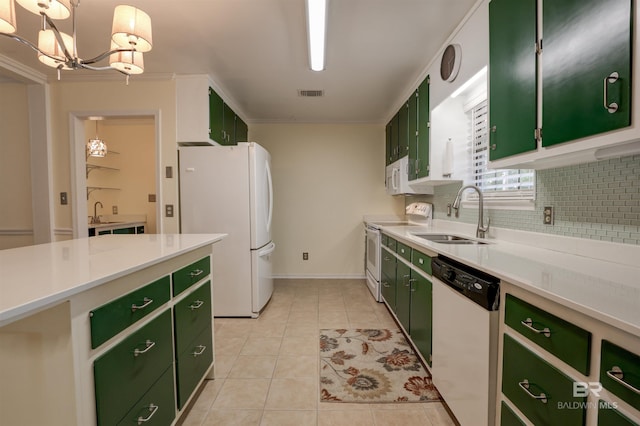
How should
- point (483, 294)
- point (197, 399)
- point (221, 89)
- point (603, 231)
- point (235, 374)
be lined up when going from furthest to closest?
point (221, 89), point (235, 374), point (197, 399), point (603, 231), point (483, 294)

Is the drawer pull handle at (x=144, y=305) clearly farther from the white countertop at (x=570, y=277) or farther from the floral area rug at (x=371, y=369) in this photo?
the white countertop at (x=570, y=277)

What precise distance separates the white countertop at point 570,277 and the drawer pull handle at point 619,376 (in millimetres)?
133

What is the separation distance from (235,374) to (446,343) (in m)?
1.44

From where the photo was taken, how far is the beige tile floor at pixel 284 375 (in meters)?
1.55

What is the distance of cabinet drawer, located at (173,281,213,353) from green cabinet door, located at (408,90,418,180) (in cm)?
234

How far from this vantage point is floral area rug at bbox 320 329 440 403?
1.74m

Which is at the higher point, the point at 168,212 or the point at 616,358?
the point at 168,212

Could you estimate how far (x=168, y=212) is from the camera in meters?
2.94

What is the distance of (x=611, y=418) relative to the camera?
0.68 m

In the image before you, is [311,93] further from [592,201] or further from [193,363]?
[193,363]

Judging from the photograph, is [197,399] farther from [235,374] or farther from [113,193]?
[113,193]

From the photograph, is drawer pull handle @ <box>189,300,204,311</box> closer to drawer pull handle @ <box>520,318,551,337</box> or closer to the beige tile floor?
the beige tile floor

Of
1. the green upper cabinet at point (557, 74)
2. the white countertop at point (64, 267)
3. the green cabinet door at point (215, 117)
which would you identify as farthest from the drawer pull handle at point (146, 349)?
the green cabinet door at point (215, 117)

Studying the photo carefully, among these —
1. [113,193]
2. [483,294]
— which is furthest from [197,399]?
[113,193]
